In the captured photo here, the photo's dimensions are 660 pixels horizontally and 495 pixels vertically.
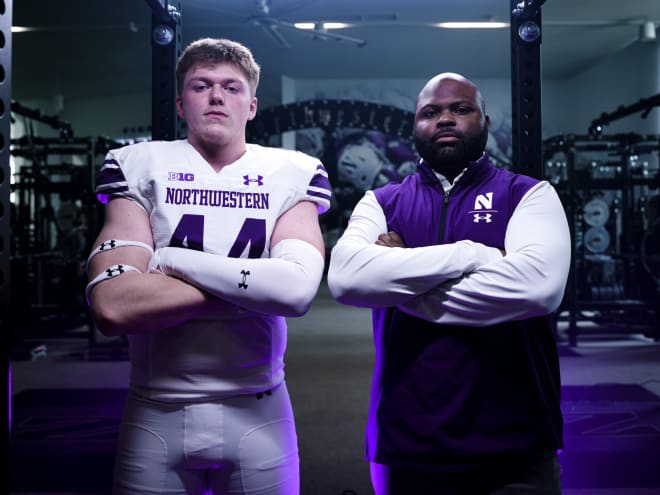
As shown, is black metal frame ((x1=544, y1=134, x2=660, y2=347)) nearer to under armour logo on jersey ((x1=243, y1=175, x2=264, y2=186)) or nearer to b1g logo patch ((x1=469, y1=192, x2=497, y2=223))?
b1g logo patch ((x1=469, y1=192, x2=497, y2=223))

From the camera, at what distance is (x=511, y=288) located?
126 centimetres

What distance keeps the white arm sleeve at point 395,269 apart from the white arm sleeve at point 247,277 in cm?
15

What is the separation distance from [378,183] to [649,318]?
6.16m

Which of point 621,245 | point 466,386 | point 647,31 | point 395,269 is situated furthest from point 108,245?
point 647,31

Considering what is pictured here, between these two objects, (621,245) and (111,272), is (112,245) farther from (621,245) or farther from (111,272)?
(621,245)

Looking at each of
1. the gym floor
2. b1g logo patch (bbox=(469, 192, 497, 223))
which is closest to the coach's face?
b1g logo patch (bbox=(469, 192, 497, 223))

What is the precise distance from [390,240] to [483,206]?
0.24 m

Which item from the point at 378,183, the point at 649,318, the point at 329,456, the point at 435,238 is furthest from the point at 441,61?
the point at 435,238

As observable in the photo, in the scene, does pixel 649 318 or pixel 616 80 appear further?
pixel 616 80

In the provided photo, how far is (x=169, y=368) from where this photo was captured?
49.0 inches

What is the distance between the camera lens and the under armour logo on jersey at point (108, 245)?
4.07ft

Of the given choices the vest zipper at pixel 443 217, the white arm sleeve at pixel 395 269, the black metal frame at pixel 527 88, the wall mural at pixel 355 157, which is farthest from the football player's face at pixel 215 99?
the wall mural at pixel 355 157

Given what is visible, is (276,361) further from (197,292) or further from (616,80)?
(616,80)

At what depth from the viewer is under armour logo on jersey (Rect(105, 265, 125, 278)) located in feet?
3.91
